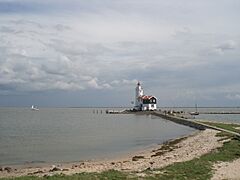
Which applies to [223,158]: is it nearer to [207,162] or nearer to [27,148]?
[207,162]

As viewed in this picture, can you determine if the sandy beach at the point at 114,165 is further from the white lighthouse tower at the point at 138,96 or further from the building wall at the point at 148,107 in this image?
the white lighthouse tower at the point at 138,96

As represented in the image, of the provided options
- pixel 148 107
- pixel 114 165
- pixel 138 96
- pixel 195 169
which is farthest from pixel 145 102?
pixel 195 169

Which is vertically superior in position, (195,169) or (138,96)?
(138,96)

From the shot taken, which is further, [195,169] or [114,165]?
[114,165]

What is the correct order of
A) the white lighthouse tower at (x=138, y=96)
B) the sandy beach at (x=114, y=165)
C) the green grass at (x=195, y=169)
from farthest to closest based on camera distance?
the white lighthouse tower at (x=138, y=96) < the sandy beach at (x=114, y=165) < the green grass at (x=195, y=169)

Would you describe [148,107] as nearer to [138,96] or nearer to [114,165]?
[138,96]

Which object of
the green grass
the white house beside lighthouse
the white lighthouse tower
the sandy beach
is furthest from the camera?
the white lighthouse tower

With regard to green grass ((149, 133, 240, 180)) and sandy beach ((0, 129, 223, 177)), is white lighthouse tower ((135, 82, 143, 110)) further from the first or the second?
green grass ((149, 133, 240, 180))

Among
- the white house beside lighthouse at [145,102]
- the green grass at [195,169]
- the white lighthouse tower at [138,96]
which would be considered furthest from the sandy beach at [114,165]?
the white lighthouse tower at [138,96]

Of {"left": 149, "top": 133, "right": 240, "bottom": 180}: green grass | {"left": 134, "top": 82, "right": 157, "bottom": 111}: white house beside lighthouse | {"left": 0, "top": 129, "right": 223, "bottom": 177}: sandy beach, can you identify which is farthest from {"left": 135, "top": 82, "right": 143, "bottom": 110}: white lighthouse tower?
{"left": 149, "top": 133, "right": 240, "bottom": 180}: green grass

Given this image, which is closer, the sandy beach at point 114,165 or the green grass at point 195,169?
the green grass at point 195,169

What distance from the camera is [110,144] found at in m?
43.5

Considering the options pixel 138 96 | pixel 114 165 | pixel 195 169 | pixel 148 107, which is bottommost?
pixel 114 165

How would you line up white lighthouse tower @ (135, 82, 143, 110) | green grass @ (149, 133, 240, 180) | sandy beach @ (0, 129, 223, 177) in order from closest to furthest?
green grass @ (149, 133, 240, 180) < sandy beach @ (0, 129, 223, 177) < white lighthouse tower @ (135, 82, 143, 110)
